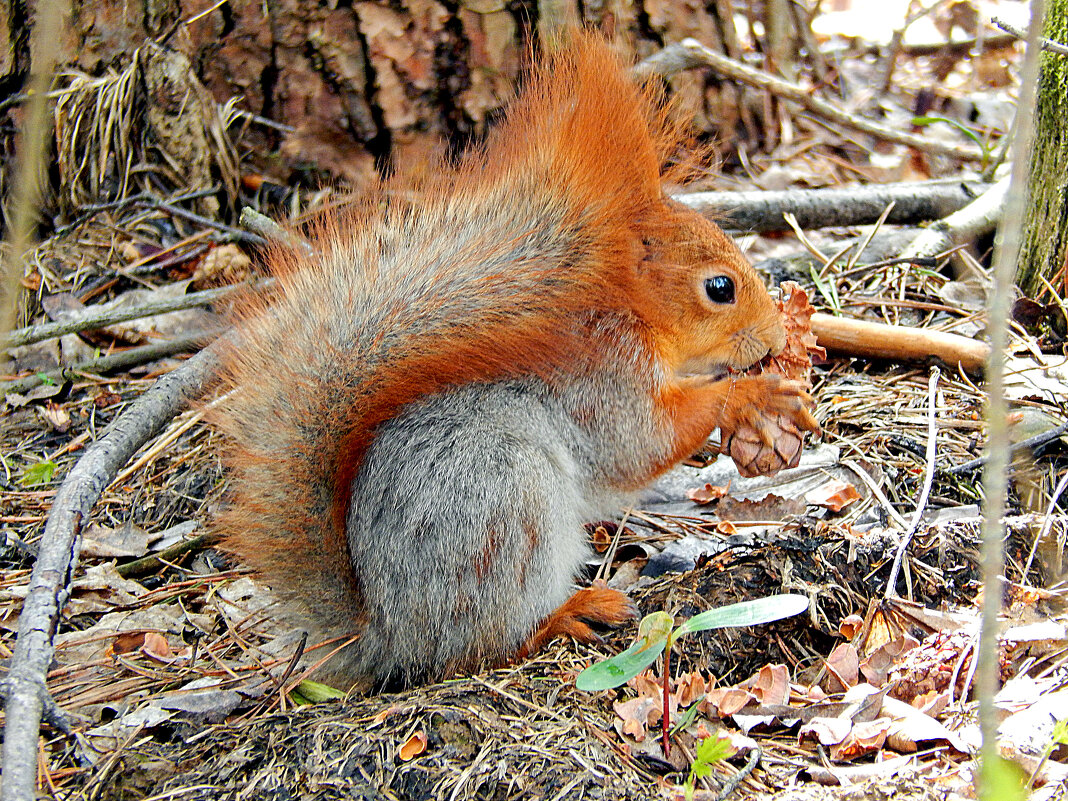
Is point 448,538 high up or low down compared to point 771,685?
up

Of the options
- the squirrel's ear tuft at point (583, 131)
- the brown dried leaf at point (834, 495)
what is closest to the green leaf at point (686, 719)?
the brown dried leaf at point (834, 495)

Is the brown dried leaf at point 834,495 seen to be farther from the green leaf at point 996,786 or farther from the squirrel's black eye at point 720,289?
the green leaf at point 996,786

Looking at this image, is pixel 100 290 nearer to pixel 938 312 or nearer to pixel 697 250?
pixel 697 250

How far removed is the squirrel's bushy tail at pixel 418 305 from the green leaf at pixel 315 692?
114 mm

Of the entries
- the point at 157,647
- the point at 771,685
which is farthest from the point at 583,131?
the point at 157,647

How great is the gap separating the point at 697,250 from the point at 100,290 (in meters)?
1.94

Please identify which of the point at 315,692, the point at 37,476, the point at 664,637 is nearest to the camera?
the point at 664,637

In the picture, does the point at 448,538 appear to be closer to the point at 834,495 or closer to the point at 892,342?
the point at 834,495

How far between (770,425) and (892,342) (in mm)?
667

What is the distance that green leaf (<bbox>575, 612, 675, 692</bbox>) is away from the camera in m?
1.57

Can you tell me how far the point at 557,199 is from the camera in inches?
82.0

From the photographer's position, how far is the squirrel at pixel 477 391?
6.13 feet

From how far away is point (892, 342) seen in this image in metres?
2.66

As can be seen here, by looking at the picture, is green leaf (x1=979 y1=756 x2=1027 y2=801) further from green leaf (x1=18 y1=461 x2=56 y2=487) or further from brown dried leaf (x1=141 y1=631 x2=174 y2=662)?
green leaf (x1=18 y1=461 x2=56 y2=487)
